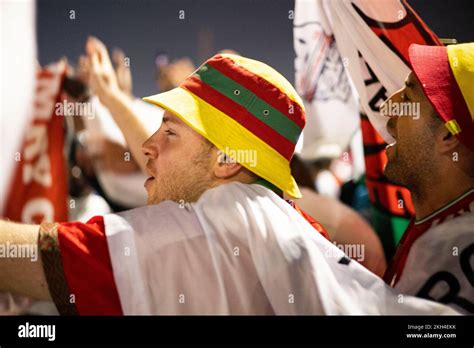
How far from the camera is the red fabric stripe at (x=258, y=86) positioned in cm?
243

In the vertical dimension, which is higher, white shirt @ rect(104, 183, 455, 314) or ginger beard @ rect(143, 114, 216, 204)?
ginger beard @ rect(143, 114, 216, 204)

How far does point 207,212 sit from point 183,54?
64 cm

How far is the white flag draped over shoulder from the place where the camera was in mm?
2697

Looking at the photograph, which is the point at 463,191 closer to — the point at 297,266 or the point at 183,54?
the point at 297,266

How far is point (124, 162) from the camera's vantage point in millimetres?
2703

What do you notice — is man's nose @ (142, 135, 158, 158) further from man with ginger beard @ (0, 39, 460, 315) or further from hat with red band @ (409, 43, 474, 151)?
hat with red band @ (409, 43, 474, 151)

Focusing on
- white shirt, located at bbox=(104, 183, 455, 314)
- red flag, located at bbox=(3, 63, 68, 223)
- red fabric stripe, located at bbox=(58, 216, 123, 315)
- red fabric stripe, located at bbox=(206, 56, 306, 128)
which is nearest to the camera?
red fabric stripe, located at bbox=(58, 216, 123, 315)

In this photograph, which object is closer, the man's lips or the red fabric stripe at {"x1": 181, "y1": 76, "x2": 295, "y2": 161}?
the red fabric stripe at {"x1": 181, "y1": 76, "x2": 295, "y2": 161}

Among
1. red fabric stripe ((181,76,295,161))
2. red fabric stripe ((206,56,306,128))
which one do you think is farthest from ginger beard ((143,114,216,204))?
red fabric stripe ((206,56,306,128))

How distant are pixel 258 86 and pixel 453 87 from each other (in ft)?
2.21

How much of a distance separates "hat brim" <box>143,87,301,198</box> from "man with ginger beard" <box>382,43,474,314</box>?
1.63 feet

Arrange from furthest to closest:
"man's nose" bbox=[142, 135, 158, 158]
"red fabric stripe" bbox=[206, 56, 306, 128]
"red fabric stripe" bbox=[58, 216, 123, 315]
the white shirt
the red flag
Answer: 1. the red flag
2. "man's nose" bbox=[142, 135, 158, 158]
3. "red fabric stripe" bbox=[206, 56, 306, 128]
4. the white shirt
5. "red fabric stripe" bbox=[58, 216, 123, 315]
